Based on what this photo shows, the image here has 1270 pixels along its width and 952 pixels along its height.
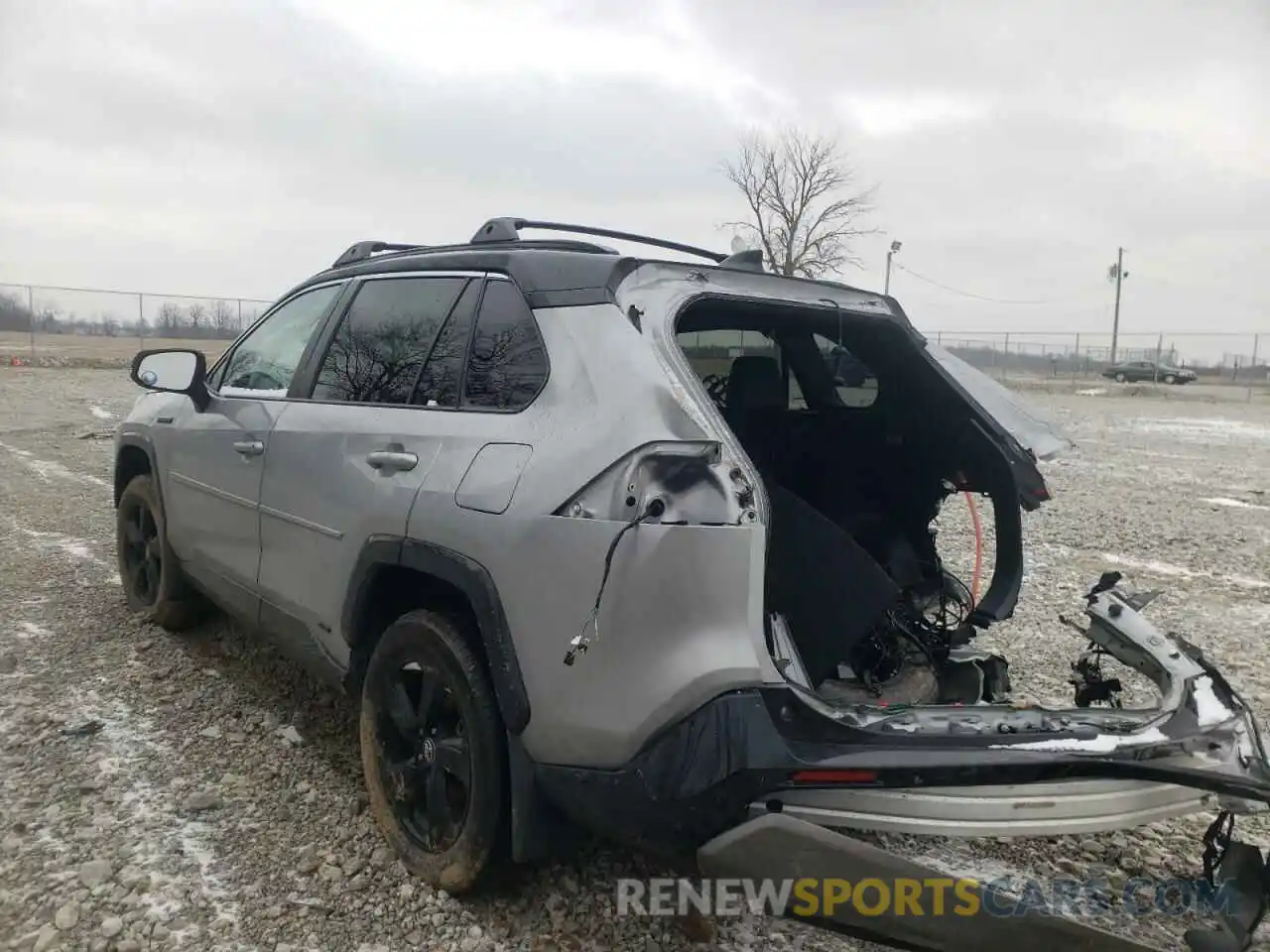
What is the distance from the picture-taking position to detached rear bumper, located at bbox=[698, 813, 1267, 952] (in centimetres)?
185

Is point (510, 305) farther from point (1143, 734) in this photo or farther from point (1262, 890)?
point (1262, 890)

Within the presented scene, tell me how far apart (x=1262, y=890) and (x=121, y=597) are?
541 cm

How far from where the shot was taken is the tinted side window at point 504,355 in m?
2.55

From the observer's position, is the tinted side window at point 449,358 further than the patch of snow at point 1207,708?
Yes

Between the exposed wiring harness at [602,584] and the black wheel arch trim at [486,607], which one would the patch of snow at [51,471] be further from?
the exposed wiring harness at [602,584]

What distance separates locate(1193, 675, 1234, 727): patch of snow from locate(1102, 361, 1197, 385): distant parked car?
1748 inches

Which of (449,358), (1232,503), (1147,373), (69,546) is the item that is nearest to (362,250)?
(449,358)

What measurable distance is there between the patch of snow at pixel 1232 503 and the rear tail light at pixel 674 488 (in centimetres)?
952

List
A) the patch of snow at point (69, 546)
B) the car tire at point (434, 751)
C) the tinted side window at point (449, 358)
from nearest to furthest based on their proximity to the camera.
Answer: the car tire at point (434, 751), the tinted side window at point (449, 358), the patch of snow at point (69, 546)

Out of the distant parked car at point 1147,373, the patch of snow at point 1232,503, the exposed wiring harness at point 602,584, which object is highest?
the distant parked car at point 1147,373

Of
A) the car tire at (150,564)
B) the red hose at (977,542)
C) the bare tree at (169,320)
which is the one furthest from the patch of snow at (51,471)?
the bare tree at (169,320)

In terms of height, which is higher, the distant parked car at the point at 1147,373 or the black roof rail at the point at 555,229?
the distant parked car at the point at 1147,373

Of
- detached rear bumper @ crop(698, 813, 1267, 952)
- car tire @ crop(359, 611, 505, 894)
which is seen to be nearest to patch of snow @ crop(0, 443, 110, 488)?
car tire @ crop(359, 611, 505, 894)

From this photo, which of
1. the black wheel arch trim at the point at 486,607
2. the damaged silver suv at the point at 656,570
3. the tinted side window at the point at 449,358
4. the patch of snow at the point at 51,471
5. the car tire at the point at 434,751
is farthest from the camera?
the patch of snow at the point at 51,471
